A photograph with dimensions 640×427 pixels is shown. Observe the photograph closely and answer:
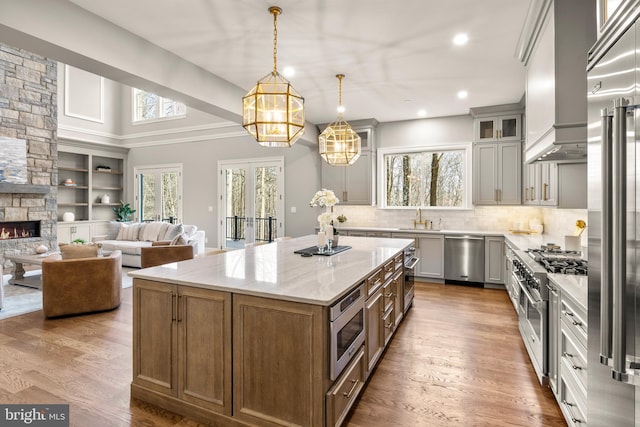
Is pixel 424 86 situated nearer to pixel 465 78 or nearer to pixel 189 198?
pixel 465 78

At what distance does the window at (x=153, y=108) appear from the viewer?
9.21 meters

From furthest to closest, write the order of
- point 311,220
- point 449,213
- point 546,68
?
point 311,220 < point 449,213 < point 546,68

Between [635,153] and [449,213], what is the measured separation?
18.2 ft

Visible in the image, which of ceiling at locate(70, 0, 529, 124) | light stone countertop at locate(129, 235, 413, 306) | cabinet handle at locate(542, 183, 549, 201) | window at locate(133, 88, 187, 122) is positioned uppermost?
window at locate(133, 88, 187, 122)

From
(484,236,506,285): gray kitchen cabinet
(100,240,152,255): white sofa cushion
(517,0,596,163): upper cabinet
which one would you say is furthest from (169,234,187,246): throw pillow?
(517,0,596,163): upper cabinet

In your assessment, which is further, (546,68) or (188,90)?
(188,90)

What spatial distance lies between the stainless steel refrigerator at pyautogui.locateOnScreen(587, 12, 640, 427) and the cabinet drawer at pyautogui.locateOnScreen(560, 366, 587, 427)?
645mm

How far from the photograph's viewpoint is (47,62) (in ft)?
24.7

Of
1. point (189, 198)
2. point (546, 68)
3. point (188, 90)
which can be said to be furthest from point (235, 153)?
point (546, 68)

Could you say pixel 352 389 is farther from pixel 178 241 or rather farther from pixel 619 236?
pixel 178 241

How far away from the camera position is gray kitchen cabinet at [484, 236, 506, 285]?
545cm

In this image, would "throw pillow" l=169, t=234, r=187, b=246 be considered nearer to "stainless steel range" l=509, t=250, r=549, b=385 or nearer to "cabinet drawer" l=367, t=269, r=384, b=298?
"cabinet drawer" l=367, t=269, r=384, b=298

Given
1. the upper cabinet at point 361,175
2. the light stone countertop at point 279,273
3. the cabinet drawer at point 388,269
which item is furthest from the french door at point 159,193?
the cabinet drawer at point 388,269

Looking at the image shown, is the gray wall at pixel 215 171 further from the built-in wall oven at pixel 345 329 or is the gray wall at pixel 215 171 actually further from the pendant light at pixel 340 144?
the built-in wall oven at pixel 345 329
